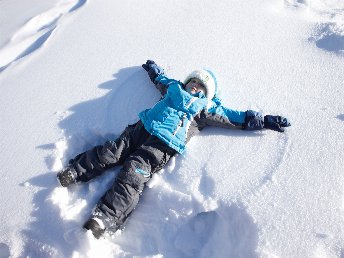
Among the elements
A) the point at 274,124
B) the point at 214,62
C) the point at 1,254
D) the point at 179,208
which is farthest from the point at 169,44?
the point at 1,254

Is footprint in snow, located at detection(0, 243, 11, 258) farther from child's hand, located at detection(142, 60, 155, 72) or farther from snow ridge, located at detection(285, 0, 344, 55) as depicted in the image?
snow ridge, located at detection(285, 0, 344, 55)

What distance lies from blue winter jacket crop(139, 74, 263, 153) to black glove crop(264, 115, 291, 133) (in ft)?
0.18

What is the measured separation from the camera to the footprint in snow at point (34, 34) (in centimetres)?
358

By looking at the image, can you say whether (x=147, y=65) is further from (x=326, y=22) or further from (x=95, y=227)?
(x=326, y=22)

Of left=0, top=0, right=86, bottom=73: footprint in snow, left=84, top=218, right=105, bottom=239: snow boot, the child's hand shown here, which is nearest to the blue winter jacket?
the child's hand

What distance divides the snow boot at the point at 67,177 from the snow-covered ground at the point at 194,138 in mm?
63

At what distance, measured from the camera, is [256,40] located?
3.40 m

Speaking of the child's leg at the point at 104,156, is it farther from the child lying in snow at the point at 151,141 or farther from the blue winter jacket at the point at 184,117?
the blue winter jacket at the point at 184,117

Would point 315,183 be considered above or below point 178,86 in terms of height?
below

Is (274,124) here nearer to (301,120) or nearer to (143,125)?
(301,120)

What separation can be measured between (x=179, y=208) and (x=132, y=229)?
1.07 ft

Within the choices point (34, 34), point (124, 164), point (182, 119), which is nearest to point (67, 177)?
point (124, 164)

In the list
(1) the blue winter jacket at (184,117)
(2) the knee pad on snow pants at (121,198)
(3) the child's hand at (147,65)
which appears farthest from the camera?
(3) the child's hand at (147,65)

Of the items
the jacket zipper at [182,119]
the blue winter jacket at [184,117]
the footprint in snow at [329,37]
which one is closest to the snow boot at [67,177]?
the blue winter jacket at [184,117]
